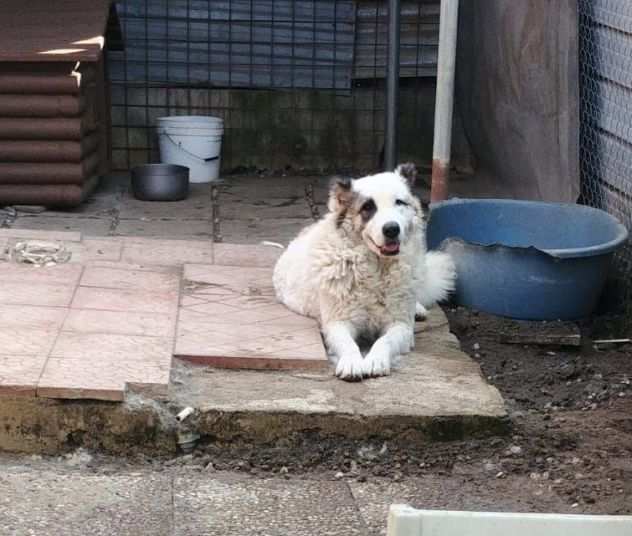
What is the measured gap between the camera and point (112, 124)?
369 inches

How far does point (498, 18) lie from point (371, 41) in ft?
6.02

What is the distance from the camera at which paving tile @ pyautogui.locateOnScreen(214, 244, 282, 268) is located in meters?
6.56

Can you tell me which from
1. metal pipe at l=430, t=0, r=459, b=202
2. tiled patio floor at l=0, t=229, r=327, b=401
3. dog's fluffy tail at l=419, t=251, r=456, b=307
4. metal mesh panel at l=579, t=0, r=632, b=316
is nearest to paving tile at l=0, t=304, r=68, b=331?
tiled patio floor at l=0, t=229, r=327, b=401

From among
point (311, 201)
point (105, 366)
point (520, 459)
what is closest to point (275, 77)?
point (311, 201)

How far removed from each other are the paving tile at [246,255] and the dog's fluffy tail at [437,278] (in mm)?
1020

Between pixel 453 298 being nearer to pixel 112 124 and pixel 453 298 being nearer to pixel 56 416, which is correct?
→ pixel 56 416

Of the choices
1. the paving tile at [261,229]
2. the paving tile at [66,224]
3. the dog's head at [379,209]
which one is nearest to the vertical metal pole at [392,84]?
the paving tile at [261,229]

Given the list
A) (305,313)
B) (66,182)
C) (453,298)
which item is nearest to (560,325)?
(453,298)

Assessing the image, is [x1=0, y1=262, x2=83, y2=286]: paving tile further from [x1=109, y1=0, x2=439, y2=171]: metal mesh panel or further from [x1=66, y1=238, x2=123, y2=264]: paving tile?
[x1=109, y1=0, x2=439, y2=171]: metal mesh panel

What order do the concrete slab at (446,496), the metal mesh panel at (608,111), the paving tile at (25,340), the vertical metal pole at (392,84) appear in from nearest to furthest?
the concrete slab at (446,496)
the paving tile at (25,340)
the metal mesh panel at (608,111)
the vertical metal pole at (392,84)

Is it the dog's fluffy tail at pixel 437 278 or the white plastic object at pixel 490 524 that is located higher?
the white plastic object at pixel 490 524

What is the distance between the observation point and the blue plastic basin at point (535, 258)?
5891 millimetres

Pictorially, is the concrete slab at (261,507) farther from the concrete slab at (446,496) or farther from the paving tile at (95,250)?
the paving tile at (95,250)

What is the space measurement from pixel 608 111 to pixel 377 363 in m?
2.53
